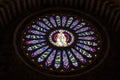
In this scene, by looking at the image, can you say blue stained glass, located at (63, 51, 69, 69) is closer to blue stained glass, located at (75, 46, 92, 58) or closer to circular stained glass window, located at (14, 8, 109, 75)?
circular stained glass window, located at (14, 8, 109, 75)

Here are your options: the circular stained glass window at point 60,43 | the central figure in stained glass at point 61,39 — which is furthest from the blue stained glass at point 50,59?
the central figure in stained glass at point 61,39

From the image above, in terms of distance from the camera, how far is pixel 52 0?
50.7 ft

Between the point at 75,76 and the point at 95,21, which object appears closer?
the point at 75,76

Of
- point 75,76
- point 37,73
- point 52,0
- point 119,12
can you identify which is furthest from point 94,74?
point 52,0

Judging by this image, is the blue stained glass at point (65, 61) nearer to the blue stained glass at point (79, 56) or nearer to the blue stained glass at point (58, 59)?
the blue stained glass at point (58, 59)

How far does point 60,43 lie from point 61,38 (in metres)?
0.26

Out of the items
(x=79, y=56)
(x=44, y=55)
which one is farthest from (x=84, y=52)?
(x=44, y=55)

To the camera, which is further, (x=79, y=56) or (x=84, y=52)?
(x=84, y=52)

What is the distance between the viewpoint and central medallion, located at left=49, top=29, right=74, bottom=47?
1436 centimetres

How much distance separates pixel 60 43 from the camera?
14.4m

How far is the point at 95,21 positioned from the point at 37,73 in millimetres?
3736

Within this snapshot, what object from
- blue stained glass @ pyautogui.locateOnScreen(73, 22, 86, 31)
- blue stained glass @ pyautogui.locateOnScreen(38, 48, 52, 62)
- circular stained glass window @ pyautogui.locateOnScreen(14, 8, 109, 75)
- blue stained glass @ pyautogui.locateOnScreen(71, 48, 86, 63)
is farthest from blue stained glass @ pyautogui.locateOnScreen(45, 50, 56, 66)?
blue stained glass @ pyautogui.locateOnScreen(73, 22, 86, 31)

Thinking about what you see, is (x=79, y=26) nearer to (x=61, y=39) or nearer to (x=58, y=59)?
(x=61, y=39)

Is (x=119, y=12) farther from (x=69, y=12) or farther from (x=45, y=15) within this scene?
(x=45, y=15)
